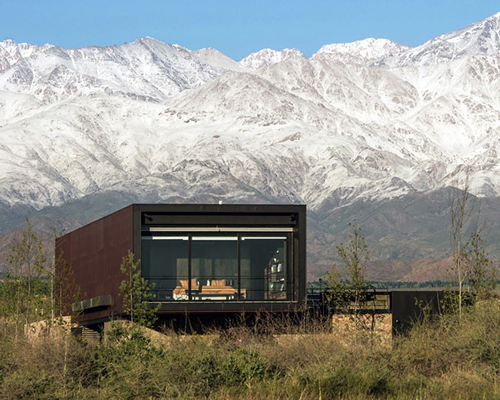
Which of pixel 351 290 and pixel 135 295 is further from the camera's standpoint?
pixel 351 290

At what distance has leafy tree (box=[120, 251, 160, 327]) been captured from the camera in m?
45.5

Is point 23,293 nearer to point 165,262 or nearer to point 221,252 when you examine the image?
point 165,262

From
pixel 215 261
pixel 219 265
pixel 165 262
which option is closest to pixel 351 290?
pixel 219 265

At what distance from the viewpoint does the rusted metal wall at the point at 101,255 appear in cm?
4956

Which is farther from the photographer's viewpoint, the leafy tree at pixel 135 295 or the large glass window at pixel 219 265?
the large glass window at pixel 219 265

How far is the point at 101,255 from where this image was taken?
54312 millimetres

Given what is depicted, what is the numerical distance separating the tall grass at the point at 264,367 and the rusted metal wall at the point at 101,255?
711 cm

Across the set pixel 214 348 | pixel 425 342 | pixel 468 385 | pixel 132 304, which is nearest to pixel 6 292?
pixel 132 304

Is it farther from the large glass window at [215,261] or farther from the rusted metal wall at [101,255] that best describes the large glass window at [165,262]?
the rusted metal wall at [101,255]

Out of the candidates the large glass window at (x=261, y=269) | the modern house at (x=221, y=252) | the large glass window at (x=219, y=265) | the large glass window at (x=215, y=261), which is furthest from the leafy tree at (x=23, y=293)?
the large glass window at (x=261, y=269)

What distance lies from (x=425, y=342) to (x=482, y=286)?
9.97 metres

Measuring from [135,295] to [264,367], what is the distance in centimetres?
1105

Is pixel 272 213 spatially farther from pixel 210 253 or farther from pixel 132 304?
pixel 132 304

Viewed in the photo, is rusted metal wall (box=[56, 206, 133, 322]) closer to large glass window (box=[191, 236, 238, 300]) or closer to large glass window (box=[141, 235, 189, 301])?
large glass window (box=[141, 235, 189, 301])
